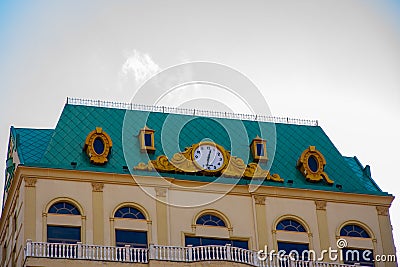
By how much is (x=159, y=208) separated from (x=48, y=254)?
773 centimetres

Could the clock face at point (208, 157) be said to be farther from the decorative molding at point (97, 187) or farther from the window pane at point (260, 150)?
the decorative molding at point (97, 187)

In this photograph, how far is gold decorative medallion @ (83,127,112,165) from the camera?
72562 mm

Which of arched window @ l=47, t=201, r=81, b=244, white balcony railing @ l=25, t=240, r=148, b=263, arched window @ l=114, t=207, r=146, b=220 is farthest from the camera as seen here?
arched window @ l=114, t=207, r=146, b=220

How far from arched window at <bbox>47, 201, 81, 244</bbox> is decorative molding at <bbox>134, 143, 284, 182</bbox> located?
14.7 ft

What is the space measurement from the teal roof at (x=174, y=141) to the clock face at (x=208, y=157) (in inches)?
31.0

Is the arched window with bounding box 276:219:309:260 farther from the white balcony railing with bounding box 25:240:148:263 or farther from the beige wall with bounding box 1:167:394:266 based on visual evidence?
the white balcony railing with bounding box 25:240:148:263

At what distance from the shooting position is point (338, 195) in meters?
75.6

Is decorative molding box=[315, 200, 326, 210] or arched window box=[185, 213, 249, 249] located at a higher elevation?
decorative molding box=[315, 200, 326, 210]

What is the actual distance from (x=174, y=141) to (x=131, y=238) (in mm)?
7505

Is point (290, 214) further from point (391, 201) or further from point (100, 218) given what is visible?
point (100, 218)

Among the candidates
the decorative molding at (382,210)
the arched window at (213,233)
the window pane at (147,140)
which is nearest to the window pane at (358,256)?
the decorative molding at (382,210)

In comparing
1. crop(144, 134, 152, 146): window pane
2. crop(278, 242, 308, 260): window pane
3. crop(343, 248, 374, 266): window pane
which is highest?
crop(144, 134, 152, 146): window pane

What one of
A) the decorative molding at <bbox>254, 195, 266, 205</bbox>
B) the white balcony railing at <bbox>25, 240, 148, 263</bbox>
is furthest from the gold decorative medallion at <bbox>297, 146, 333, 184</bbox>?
the white balcony railing at <bbox>25, 240, 148, 263</bbox>

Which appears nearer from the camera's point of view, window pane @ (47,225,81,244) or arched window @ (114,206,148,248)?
window pane @ (47,225,81,244)
